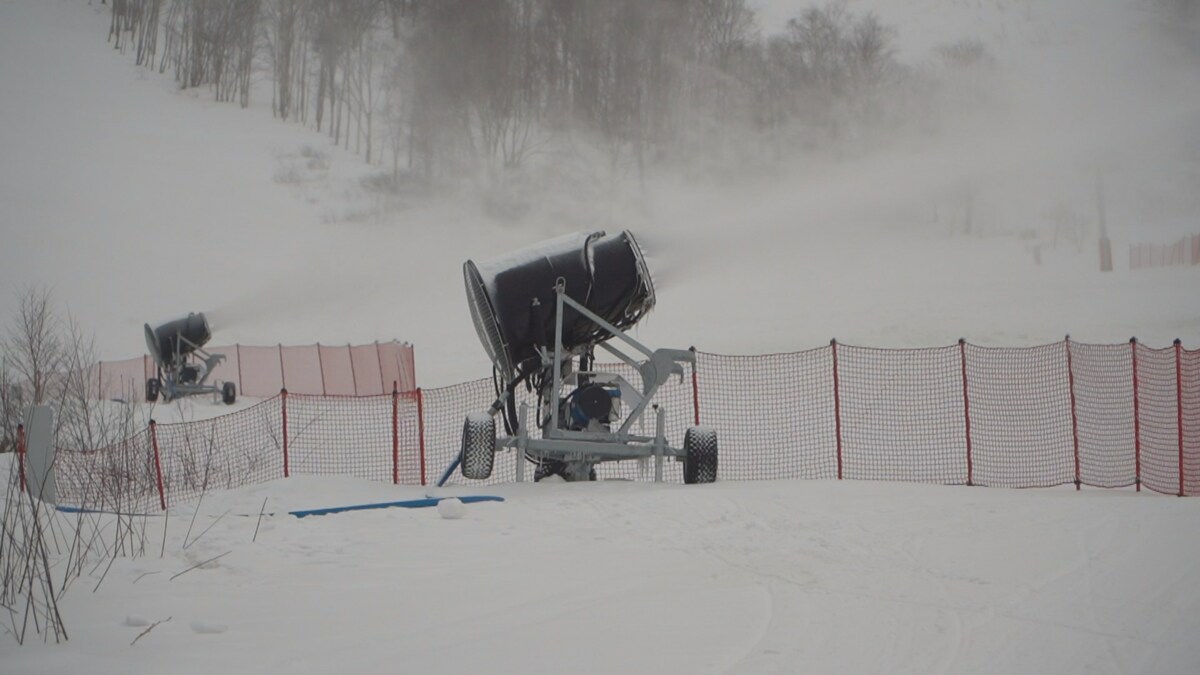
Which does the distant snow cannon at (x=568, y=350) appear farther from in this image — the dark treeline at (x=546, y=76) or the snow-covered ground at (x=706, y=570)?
the dark treeline at (x=546, y=76)

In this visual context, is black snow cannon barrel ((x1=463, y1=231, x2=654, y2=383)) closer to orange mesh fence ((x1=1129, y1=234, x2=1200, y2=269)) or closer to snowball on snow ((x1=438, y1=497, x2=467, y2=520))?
snowball on snow ((x1=438, y1=497, x2=467, y2=520))

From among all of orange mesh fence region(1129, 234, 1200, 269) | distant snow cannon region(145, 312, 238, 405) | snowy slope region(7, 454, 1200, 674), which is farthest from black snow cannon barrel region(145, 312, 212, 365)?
orange mesh fence region(1129, 234, 1200, 269)

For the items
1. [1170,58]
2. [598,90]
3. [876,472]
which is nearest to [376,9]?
[598,90]

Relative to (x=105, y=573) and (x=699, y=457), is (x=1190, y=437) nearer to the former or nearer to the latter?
(x=699, y=457)

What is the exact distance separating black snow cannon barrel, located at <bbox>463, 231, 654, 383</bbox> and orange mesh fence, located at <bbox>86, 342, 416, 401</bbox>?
13.9 metres

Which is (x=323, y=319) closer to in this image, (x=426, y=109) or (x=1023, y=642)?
(x=426, y=109)

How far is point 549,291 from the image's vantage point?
1203cm

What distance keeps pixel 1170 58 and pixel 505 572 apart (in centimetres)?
7174

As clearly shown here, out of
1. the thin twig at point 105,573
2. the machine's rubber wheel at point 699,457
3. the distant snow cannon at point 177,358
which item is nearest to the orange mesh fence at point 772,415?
the machine's rubber wheel at point 699,457

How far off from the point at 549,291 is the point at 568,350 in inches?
31.6

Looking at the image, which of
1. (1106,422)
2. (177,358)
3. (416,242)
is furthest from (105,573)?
(416,242)

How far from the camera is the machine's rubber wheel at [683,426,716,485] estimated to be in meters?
12.0

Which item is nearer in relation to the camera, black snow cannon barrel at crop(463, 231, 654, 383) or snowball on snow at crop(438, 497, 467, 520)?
snowball on snow at crop(438, 497, 467, 520)

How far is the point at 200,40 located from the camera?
2857 inches
